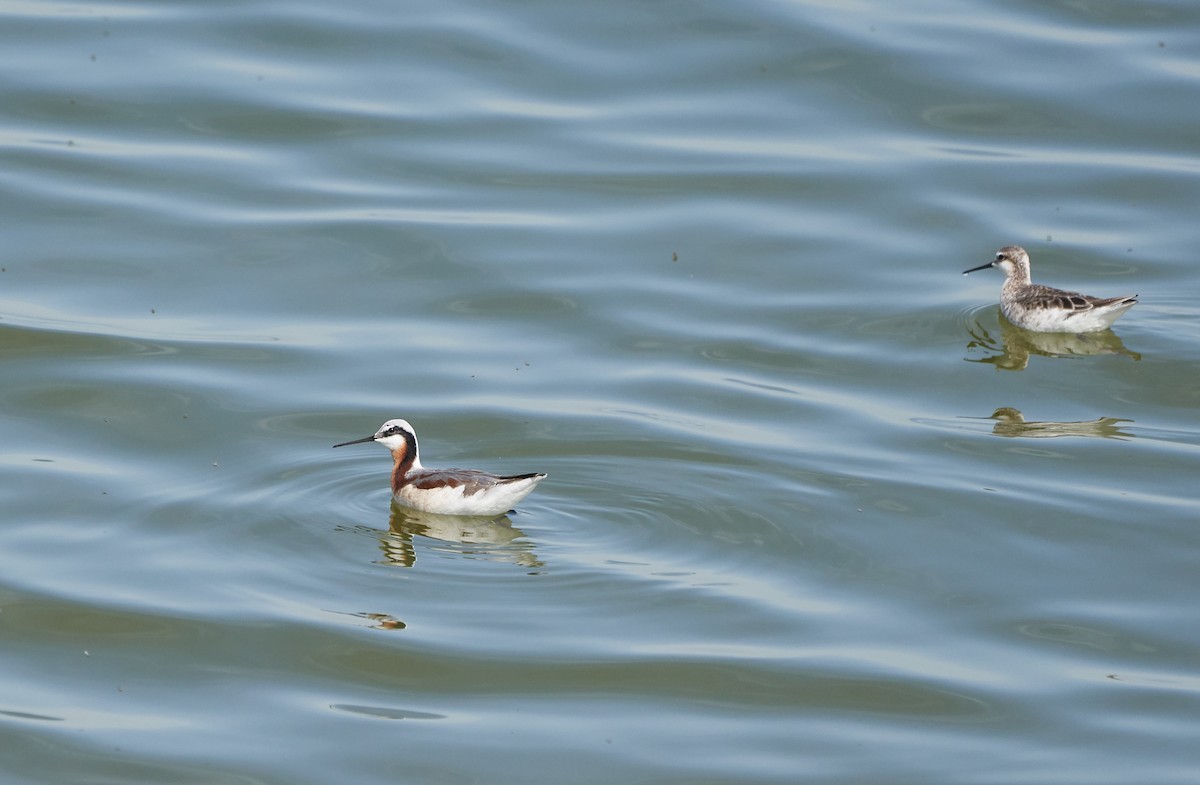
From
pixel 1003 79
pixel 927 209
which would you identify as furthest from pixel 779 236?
pixel 1003 79

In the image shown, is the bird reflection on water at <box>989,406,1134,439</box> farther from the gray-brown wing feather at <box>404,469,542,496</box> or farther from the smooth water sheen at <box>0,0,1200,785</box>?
the gray-brown wing feather at <box>404,469,542,496</box>

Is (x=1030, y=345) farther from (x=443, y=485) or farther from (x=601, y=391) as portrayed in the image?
(x=443, y=485)

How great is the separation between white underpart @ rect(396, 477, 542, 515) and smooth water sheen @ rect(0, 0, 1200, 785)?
0.96 ft

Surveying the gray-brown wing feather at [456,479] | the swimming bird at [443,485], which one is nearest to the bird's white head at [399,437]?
the swimming bird at [443,485]

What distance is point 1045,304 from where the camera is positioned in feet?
57.6

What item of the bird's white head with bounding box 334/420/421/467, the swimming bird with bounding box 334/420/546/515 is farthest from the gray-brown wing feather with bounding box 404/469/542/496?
the bird's white head with bounding box 334/420/421/467

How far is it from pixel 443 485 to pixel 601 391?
2820 mm

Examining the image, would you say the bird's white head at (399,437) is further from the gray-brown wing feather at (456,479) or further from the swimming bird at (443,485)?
the gray-brown wing feather at (456,479)

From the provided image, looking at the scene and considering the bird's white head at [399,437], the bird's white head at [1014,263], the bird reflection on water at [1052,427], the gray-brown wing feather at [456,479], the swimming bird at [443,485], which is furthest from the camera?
the bird's white head at [1014,263]

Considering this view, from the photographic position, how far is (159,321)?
1700 cm

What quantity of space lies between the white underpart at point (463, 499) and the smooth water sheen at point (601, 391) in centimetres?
29

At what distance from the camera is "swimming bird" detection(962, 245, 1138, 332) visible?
56.5 feet

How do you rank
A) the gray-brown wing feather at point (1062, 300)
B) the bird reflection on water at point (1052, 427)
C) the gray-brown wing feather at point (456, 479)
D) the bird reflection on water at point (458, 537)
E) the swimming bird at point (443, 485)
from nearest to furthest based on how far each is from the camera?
the bird reflection on water at point (458, 537) < the swimming bird at point (443, 485) < the gray-brown wing feather at point (456, 479) < the bird reflection on water at point (1052, 427) < the gray-brown wing feather at point (1062, 300)

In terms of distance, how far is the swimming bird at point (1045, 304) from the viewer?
56.5ft
